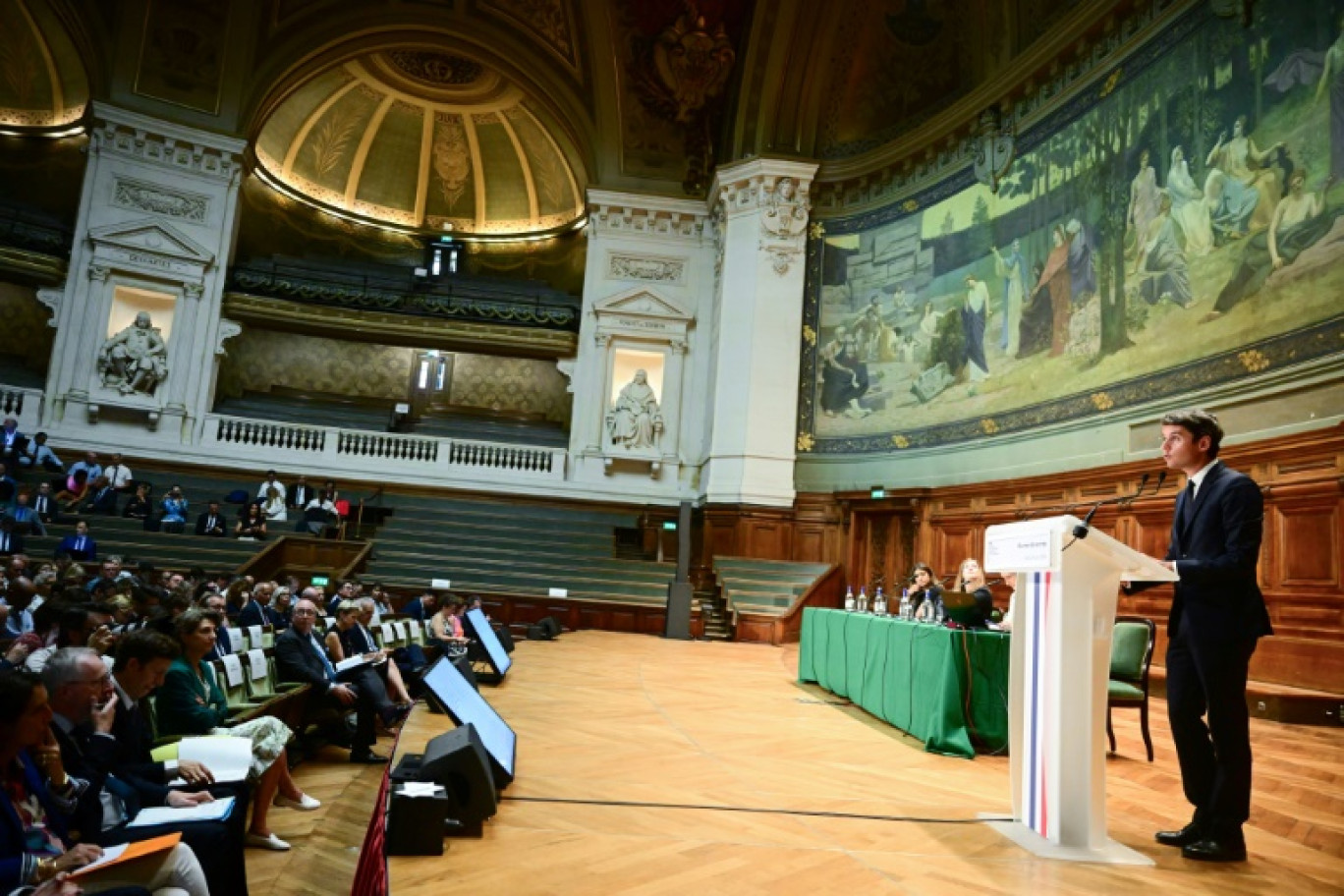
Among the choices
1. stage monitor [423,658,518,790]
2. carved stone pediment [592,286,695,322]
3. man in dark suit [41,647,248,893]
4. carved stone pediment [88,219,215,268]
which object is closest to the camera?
man in dark suit [41,647,248,893]

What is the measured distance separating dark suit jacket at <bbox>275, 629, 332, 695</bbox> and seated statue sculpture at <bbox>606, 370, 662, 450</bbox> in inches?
451

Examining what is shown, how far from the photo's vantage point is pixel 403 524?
14.8 m

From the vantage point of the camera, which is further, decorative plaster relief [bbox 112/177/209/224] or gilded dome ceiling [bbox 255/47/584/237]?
gilded dome ceiling [bbox 255/47/584/237]

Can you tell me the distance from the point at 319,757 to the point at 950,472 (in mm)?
9337

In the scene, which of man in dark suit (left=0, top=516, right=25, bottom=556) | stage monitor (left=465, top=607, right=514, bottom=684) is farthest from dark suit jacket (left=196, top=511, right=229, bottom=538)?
stage monitor (left=465, top=607, right=514, bottom=684)

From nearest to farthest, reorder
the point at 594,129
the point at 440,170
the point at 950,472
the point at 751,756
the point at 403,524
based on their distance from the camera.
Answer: the point at 751,756 < the point at 950,472 < the point at 403,524 < the point at 594,129 < the point at 440,170

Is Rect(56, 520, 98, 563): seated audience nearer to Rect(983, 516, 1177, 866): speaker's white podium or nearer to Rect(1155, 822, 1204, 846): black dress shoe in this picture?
Rect(983, 516, 1177, 866): speaker's white podium

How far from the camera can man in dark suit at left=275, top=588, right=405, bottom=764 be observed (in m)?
5.25

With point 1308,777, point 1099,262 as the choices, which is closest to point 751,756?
point 1308,777

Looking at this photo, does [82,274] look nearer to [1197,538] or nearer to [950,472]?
[950,472]

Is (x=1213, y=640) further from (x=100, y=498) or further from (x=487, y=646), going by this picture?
(x=100, y=498)

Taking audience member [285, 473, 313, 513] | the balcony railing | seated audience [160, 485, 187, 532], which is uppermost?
the balcony railing

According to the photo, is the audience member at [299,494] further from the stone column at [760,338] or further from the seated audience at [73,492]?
the stone column at [760,338]

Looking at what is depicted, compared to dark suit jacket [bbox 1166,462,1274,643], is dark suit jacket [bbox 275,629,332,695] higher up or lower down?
lower down
